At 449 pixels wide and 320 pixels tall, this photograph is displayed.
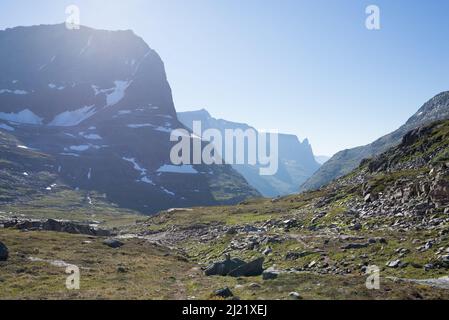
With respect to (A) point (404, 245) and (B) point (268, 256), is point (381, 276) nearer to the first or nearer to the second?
(A) point (404, 245)

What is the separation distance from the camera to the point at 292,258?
4069cm

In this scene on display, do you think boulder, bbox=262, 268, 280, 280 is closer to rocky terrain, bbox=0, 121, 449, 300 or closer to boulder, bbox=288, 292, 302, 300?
rocky terrain, bbox=0, 121, 449, 300

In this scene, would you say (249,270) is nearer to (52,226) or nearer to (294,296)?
(294,296)

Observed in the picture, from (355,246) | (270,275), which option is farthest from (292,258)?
(270,275)

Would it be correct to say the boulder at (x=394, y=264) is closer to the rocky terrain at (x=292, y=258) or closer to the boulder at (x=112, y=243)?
the rocky terrain at (x=292, y=258)

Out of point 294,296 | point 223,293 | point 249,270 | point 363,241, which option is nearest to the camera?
→ point 294,296

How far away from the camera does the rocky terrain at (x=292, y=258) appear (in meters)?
28.5

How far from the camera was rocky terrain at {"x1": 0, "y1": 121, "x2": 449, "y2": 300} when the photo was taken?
28.5 meters

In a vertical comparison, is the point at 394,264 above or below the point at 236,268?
above

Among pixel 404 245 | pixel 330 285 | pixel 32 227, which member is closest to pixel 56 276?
pixel 330 285

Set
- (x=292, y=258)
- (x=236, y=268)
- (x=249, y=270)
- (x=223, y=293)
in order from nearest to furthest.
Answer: (x=223, y=293), (x=249, y=270), (x=236, y=268), (x=292, y=258)

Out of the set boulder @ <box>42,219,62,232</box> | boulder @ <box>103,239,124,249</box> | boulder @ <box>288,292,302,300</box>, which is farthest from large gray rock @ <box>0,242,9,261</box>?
boulder @ <box>42,219,62,232</box>

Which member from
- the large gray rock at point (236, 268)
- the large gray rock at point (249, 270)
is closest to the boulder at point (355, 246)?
the large gray rock at point (236, 268)
